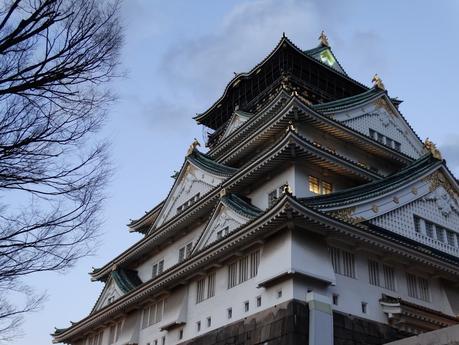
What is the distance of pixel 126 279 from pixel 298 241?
17124mm

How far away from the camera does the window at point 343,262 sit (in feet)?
75.5

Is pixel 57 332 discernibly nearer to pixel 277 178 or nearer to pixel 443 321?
pixel 277 178

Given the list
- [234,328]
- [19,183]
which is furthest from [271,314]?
[19,183]

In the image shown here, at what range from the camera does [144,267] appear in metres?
36.8

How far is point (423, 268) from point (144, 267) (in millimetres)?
18501

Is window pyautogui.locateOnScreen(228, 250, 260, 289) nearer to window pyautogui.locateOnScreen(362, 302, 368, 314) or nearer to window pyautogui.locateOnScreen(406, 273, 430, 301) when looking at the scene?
window pyautogui.locateOnScreen(362, 302, 368, 314)

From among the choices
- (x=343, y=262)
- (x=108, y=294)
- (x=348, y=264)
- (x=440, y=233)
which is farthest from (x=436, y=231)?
(x=108, y=294)

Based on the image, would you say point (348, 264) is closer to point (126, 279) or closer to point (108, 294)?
point (126, 279)

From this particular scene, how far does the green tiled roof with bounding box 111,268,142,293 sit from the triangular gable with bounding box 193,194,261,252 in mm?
9175

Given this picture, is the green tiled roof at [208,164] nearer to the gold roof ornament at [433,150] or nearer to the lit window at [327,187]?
the lit window at [327,187]

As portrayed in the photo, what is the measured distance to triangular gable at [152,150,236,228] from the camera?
32.3m

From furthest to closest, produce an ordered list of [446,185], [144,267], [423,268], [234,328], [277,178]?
[144,267], [446,185], [277,178], [423,268], [234,328]

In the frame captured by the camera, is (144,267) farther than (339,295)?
Yes

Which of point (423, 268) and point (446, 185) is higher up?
point (446, 185)
